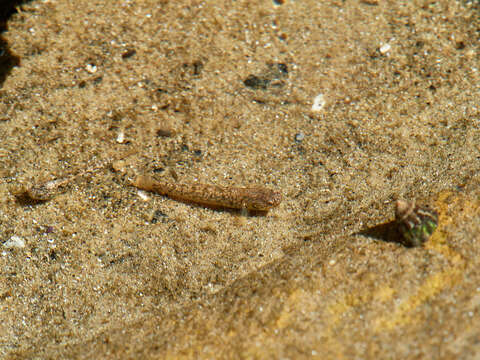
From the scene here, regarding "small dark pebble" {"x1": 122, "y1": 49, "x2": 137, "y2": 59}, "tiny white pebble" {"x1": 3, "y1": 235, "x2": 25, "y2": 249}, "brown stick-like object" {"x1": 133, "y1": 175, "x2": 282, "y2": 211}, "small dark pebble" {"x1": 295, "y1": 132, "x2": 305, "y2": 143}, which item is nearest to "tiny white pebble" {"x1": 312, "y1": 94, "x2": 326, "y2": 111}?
"small dark pebble" {"x1": 295, "y1": 132, "x2": 305, "y2": 143}

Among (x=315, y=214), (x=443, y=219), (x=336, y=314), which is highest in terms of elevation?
(x=443, y=219)

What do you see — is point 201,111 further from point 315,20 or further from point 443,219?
point 443,219

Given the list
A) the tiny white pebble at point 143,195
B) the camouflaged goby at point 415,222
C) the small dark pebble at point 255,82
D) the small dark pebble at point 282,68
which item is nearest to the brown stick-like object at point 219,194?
the tiny white pebble at point 143,195

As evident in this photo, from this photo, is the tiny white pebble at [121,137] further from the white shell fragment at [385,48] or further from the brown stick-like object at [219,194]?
the white shell fragment at [385,48]

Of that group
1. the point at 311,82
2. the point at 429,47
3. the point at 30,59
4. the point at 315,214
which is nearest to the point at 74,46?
the point at 30,59

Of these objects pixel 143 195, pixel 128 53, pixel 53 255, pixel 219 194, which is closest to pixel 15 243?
pixel 53 255
